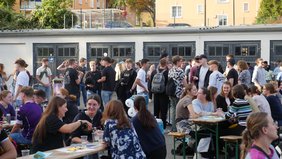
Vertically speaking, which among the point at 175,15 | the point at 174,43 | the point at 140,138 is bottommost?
the point at 140,138

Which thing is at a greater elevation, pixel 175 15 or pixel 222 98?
pixel 175 15

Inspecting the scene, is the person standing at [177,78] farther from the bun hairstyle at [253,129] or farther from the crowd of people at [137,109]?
the bun hairstyle at [253,129]

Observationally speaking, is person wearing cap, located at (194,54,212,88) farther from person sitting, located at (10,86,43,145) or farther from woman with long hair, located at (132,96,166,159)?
woman with long hair, located at (132,96,166,159)

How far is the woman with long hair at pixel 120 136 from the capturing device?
7.38 metres

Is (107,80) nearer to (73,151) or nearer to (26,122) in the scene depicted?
(26,122)

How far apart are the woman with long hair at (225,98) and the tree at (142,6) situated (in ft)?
206

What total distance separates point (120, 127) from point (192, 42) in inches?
747

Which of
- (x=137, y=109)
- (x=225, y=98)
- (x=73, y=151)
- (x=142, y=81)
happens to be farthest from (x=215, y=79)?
(x=73, y=151)

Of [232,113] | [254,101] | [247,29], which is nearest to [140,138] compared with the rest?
[232,113]

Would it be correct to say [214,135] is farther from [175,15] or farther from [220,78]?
[175,15]

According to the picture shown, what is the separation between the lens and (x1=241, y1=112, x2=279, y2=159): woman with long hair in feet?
A: 15.4

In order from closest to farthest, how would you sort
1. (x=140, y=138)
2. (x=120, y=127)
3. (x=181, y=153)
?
(x=120, y=127) → (x=140, y=138) → (x=181, y=153)

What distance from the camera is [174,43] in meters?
26.3

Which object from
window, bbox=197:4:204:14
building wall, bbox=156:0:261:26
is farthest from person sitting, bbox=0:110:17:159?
window, bbox=197:4:204:14
